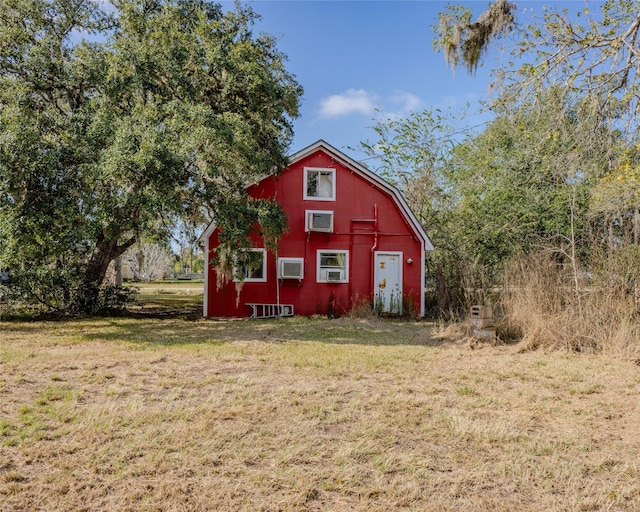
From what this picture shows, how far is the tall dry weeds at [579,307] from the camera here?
7.73 m

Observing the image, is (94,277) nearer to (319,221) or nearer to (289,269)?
(289,269)

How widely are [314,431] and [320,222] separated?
10.0 metres

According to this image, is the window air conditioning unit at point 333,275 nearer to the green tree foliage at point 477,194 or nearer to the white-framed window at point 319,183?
the white-framed window at point 319,183

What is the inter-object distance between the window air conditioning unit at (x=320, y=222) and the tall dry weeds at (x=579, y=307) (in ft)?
20.0

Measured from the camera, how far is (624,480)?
324cm

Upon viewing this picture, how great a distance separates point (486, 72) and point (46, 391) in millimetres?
7828

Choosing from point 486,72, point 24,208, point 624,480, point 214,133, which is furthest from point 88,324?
point 624,480

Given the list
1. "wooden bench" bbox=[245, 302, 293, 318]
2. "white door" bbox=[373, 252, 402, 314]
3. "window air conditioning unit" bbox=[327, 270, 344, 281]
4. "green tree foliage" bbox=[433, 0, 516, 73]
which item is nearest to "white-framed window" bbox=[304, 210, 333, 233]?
"window air conditioning unit" bbox=[327, 270, 344, 281]

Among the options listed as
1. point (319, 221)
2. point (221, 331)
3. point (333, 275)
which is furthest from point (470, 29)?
point (333, 275)

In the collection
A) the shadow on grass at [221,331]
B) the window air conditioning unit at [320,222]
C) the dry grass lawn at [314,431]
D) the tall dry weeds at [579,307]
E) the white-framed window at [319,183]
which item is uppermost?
the white-framed window at [319,183]

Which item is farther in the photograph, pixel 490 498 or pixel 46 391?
pixel 46 391

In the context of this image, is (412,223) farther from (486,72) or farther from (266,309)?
(486,72)

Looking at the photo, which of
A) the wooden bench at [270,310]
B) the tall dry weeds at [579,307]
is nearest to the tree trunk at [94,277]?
the wooden bench at [270,310]

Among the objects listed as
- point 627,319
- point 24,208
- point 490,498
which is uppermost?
point 24,208
